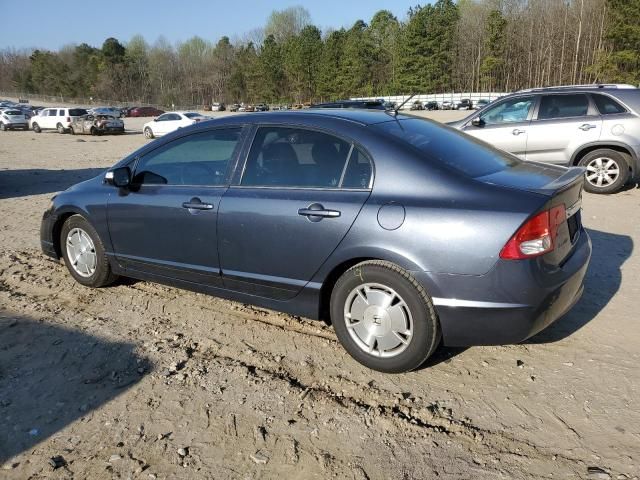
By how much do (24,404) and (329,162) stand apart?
2.37 meters

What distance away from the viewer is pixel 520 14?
7988 cm

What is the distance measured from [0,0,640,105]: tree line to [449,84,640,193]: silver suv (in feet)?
178

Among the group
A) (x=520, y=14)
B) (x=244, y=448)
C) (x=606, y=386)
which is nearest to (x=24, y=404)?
→ (x=244, y=448)

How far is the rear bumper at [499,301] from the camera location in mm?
2838

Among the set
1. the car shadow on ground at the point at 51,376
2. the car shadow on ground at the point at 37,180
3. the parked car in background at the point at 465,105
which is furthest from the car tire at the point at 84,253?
the parked car in background at the point at 465,105

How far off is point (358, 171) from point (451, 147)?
70 centimetres

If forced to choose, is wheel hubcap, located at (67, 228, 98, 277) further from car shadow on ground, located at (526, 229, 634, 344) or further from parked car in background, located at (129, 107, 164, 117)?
parked car in background, located at (129, 107, 164, 117)

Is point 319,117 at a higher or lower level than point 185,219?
higher

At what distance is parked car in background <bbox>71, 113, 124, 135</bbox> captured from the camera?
3081 cm

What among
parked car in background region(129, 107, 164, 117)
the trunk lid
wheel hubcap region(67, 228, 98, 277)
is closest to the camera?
the trunk lid

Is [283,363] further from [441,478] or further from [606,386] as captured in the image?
[606,386]

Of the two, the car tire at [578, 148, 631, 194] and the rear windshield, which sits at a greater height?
the rear windshield

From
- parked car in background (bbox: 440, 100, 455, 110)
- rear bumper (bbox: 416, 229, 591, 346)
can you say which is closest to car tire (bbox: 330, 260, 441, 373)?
rear bumper (bbox: 416, 229, 591, 346)

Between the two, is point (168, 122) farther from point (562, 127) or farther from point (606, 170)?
point (606, 170)
